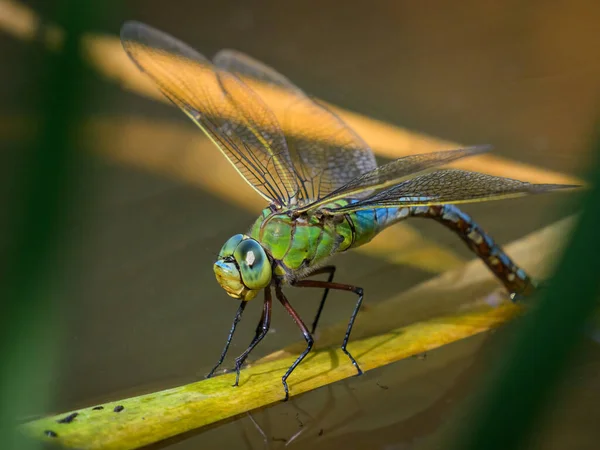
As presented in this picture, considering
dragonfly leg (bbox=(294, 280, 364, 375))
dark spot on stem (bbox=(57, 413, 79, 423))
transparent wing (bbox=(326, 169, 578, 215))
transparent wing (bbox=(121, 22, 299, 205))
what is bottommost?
dragonfly leg (bbox=(294, 280, 364, 375))

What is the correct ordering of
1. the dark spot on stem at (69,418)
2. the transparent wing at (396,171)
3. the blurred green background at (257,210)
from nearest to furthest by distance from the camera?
the dark spot on stem at (69,418)
the blurred green background at (257,210)
the transparent wing at (396,171)

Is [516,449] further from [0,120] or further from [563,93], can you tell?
[563,93]

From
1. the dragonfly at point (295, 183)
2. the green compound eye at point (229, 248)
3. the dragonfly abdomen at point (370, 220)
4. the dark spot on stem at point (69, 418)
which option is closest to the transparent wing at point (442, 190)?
the dragonfly at point (295, 183)

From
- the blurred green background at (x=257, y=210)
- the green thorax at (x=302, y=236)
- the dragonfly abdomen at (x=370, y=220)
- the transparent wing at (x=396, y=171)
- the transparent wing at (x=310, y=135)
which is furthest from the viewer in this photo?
the transparent wing at (x=310, y=135)

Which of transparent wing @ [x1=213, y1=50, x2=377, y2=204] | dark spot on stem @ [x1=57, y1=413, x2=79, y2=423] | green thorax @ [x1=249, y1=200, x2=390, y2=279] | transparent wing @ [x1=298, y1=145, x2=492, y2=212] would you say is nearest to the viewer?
dark spot on stem @ [x1=57, y1=413, x2=79, y2=423]

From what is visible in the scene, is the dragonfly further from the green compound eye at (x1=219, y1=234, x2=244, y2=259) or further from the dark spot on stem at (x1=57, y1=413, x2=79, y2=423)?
the dark spot on stem at (x1=57, y1=413, x2=79, y2=423)

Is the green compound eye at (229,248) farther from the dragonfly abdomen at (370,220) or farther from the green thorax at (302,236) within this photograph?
the dragonfly abdomen at (370,220)

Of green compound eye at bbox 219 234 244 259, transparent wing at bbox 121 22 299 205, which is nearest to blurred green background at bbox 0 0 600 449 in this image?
transparent wing at bbox 121 22 299 205

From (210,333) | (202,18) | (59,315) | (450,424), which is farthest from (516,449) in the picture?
(202,18)

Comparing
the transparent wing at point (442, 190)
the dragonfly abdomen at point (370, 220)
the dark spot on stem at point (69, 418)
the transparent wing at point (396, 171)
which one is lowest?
the dark spot on stem at point (69, 418)
